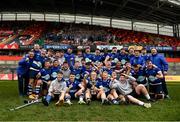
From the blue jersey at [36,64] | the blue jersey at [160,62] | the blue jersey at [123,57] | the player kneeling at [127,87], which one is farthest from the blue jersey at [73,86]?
the blue jersey at [160,62]

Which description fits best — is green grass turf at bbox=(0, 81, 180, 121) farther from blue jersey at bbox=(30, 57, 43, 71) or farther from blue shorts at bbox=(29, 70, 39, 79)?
blue jersey at bbox=(30, 57, 43, 71)

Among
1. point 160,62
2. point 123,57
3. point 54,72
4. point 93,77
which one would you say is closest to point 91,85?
point 93,77

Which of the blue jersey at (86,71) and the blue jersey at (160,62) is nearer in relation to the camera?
the blue jersey at (86,71)

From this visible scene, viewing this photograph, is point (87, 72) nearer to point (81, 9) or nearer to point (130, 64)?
point (130, 64)

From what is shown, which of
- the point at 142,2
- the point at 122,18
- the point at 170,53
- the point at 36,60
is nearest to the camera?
the point at 36,60

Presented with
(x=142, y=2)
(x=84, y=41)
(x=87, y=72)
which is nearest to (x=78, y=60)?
(x=87, y=72)

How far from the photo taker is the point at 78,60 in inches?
478

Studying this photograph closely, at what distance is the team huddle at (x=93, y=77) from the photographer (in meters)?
10.5

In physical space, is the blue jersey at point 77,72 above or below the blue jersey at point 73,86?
above

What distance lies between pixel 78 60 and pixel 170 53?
27743 mm

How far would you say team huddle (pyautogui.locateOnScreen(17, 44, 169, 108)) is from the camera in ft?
34.5

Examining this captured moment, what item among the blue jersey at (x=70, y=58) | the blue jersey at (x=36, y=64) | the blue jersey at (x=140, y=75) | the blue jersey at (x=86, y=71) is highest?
the blue jersey at (x=70, y=58)

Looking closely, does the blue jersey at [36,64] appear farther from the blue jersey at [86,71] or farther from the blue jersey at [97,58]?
the blue jersey at [97,58]

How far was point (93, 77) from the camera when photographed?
1080 centimetres
